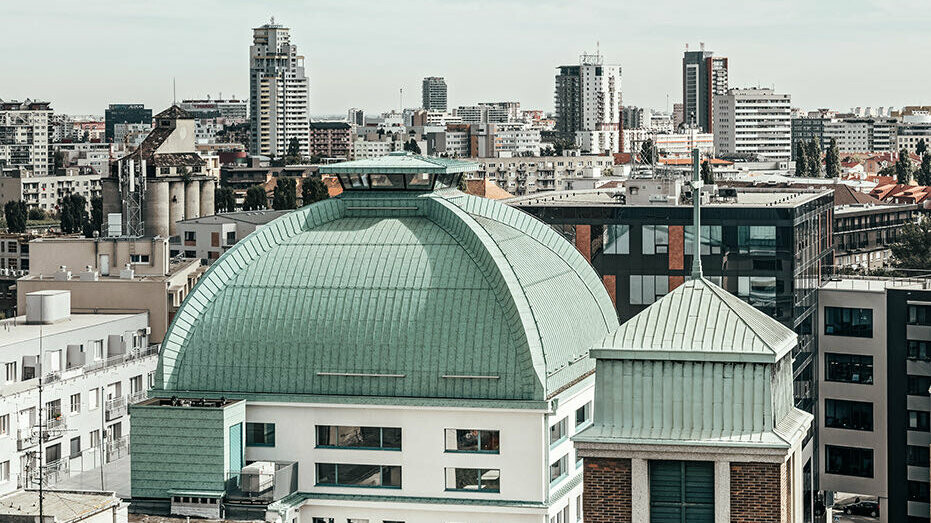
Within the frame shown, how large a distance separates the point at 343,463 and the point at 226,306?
8182 mm

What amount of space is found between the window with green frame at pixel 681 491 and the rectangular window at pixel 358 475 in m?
28.7

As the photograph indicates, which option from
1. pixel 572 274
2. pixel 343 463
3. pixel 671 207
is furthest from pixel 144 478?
pixel 671 207

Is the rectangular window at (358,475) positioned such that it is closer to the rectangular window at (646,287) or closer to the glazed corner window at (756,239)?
the rectangular window at (646,287)

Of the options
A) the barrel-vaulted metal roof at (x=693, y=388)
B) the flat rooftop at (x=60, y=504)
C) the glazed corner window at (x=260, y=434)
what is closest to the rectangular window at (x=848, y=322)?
the glazed corner window at (x=260, y=434)

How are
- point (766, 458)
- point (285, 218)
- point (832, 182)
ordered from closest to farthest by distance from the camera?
point (766, 458) → point (285, 218) → point (832, 182)

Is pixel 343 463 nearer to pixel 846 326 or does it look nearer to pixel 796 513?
pixel 796 513

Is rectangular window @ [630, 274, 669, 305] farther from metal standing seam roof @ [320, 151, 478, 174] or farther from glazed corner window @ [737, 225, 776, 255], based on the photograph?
metal standing seam roof @ [320, 151, 478, 174]

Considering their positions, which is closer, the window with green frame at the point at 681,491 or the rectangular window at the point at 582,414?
the window with green frame at the point at 681,491

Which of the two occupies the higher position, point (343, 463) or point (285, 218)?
point (285, 218)

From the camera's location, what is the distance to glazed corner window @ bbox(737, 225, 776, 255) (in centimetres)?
9762

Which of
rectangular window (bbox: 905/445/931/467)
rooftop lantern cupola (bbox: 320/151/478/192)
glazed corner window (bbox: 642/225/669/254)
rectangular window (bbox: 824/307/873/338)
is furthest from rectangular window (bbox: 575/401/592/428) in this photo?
rectangular window (bbox: 824/307/873/338)

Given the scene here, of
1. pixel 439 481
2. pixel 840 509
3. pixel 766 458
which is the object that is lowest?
pixel 840 509

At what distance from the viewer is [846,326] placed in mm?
98000

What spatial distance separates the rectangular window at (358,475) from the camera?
6306 cm
